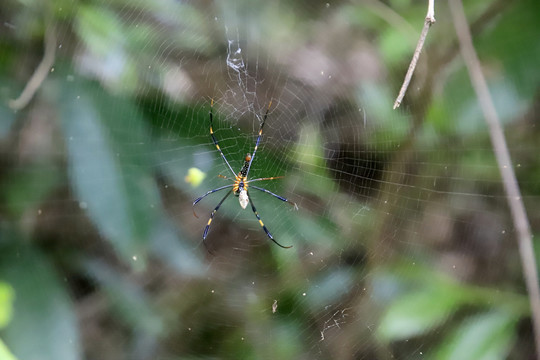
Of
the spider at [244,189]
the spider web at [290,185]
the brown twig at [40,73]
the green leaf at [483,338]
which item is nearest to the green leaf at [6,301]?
the spider web at [290,185]

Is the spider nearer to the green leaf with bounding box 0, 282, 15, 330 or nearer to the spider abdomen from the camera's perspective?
the spider abdomen

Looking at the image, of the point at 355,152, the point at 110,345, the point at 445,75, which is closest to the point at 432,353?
the point at 355,152

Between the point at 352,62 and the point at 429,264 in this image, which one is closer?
the point at 429,264

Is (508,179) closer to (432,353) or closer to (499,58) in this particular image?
(499,58)

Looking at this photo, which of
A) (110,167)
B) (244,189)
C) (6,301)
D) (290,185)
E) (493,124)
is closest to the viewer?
(6,301)

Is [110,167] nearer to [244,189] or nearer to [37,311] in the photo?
[37,311]

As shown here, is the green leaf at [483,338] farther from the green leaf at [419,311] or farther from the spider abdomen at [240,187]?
the spider abdomen at [240,187]

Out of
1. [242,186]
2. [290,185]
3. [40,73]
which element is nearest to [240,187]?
[242,186]
